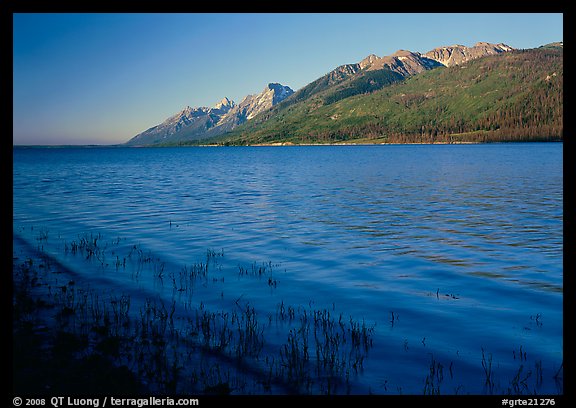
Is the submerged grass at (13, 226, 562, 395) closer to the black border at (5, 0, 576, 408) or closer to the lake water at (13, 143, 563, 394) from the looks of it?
the lake water at (13, 143, 563, 394)

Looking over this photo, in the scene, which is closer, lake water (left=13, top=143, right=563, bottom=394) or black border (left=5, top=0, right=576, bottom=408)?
black border (left=5, top=0, right=576, bottom=408)

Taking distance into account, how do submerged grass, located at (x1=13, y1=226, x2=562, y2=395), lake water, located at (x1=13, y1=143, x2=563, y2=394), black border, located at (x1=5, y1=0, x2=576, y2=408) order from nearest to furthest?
black border, located at (x1=5, y1=0, x2=576, y2=408) → submerged grass, located at (x1=13, y1=226, x2=562, y2=395) → lake water, located at (x1=13, y1=143, x2=563, y2=394)

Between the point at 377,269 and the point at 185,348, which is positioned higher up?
the point at 377,269

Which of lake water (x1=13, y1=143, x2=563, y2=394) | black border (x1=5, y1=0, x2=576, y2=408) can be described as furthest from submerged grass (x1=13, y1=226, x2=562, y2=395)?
black border (x1=5, y1=0, x2=576, y2=408)

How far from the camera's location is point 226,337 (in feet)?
47.5

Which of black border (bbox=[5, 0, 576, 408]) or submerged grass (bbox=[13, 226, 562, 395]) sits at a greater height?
black border (bbox=[5, 0, 576, 408])

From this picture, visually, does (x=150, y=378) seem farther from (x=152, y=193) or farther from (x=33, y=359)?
(x=152, y=193)

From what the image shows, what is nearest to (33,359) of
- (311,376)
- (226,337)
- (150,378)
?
(150,378)
